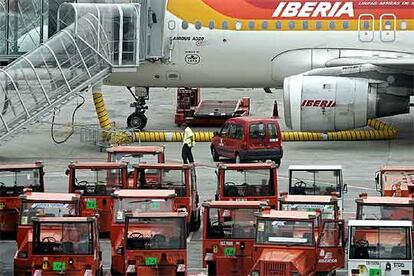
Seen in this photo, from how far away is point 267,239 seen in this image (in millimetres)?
27625

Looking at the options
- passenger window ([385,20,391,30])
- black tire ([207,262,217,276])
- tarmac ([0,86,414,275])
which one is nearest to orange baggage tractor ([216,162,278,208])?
tarmac ([0,86,414,275])

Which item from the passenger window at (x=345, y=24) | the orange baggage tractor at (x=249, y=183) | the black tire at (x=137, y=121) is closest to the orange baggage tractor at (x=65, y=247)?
the orange baggage tractor at (x=249, y=183)

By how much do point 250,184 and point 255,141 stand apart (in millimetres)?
10284

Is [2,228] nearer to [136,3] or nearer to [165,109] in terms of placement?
[136,3]

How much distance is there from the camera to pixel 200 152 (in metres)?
47.6

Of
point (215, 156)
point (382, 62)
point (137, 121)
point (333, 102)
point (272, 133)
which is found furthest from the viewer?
point (137, 121)

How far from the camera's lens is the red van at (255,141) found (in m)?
44.2

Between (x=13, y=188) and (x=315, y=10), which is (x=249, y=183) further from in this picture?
(x=315, y=10)

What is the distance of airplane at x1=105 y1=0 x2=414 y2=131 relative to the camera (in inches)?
1922

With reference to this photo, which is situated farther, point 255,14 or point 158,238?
point 255,14

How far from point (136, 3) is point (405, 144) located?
10.8 metres

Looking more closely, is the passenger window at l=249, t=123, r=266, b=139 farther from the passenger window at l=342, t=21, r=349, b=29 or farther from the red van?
the passenger window at l=342, t=21, r=349, b=29

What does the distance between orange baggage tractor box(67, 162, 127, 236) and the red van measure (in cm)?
1027

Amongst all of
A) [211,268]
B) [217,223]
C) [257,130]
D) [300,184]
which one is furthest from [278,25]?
[211,268]
